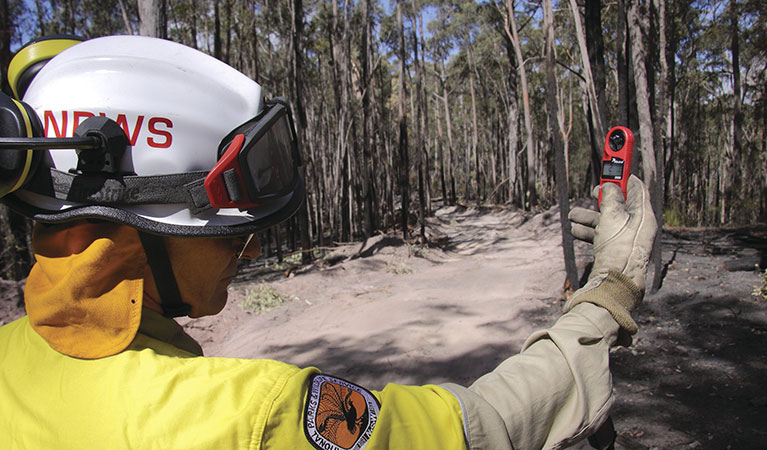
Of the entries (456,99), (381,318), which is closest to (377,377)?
(381,318)

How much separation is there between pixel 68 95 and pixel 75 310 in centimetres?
46

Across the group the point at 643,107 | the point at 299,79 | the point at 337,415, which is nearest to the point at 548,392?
the point at 337,415

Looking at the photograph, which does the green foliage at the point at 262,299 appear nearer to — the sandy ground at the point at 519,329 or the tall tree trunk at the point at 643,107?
the sandy ground at the point at 519,329

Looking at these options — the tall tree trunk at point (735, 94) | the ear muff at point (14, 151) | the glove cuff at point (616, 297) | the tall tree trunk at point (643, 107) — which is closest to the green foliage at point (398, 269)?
the tall tree trunk at point (643, 107)

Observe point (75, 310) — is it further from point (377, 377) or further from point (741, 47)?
point (741, 47)

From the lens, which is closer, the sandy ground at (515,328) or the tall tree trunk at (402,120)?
the sandy ground at (515,328)

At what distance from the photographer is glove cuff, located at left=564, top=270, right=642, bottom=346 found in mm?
1205

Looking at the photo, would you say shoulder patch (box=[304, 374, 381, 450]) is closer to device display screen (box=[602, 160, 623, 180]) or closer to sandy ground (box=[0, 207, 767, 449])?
device display screen (box=[602, 160, 623, 180])

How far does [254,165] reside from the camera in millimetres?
1068

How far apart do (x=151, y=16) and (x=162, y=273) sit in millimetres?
3473

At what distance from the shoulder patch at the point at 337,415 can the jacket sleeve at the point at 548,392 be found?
0.21 m

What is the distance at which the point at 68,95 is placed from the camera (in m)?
0.98

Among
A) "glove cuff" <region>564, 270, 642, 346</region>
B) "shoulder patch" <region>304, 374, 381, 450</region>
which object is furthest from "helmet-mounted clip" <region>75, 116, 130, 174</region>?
"glove cuff" <region>564, 270, 642, 346</region>

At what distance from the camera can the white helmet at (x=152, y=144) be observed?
0.96 meters
